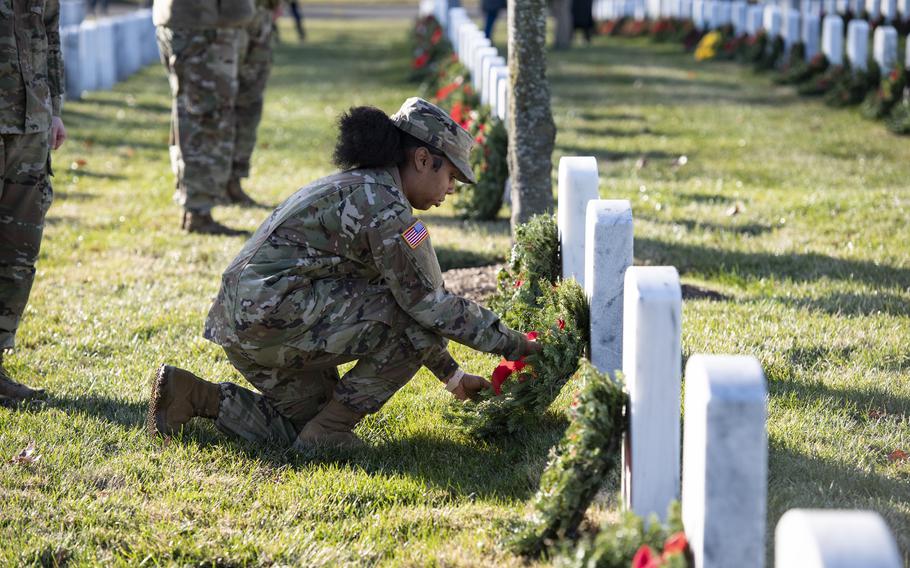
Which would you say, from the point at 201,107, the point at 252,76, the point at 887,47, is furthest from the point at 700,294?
the point at 887,47

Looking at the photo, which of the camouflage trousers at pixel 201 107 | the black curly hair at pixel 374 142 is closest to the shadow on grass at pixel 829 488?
the black curly hair at pixel 374 142

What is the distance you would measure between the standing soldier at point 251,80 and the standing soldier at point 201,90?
21.5 inches

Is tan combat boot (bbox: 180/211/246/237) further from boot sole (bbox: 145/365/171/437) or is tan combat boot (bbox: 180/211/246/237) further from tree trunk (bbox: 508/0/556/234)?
boot sole (bbox: 145/365/171/437)

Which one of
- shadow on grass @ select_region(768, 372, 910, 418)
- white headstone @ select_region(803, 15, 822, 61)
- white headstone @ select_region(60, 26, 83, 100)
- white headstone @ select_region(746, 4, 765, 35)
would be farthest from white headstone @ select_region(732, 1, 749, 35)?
shadow on grass @ select_region(768, 372, 910, 418)

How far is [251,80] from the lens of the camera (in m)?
8.02

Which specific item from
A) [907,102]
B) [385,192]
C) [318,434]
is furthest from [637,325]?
[907,102]

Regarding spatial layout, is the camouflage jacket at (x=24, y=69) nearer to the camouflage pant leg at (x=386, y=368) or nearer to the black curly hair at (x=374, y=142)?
the black curly hair at (x=374, y=142)

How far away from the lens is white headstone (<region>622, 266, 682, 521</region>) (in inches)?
107

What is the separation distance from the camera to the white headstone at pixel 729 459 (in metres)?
2.30

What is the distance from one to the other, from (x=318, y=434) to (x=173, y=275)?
283 centimetres

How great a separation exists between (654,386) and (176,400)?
75.4 inches

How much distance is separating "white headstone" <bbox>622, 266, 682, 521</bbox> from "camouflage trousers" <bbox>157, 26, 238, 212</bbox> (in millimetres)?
4843

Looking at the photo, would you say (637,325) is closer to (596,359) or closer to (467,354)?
(596,359)

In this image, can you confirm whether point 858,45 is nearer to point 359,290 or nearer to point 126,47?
point 359,290
